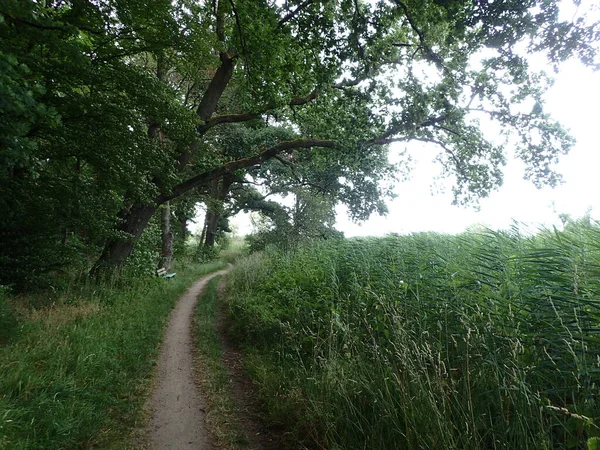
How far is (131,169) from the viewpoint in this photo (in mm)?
7711

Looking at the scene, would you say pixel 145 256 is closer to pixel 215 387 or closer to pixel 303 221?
pixel 215 387

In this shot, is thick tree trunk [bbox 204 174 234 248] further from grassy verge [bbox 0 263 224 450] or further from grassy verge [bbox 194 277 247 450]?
grassy verge [bbox 0 263 224 450]

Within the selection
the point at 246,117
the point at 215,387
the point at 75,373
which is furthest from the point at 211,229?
the point at 75,373

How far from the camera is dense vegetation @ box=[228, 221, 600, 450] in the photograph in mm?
2268

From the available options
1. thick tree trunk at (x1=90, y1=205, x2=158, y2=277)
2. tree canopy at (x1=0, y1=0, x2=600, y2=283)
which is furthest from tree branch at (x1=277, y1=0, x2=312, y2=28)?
thick tree trunk at (x1=90, y1=205, x2=158, y2=277)

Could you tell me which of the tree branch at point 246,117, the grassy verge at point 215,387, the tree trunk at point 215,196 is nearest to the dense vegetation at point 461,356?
the grassy verge at point 215,387

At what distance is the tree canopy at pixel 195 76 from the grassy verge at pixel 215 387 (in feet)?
12.8

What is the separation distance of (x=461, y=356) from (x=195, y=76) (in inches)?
454

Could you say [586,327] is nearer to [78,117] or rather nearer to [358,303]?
[358,303]

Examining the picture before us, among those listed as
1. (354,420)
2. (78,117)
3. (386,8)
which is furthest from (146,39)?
(354,420)

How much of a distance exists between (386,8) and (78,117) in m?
6.96

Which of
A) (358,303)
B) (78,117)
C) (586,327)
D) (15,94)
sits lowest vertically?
(358,303)

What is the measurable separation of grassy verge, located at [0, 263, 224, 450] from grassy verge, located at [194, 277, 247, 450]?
3.09ft

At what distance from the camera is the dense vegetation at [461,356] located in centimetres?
227
